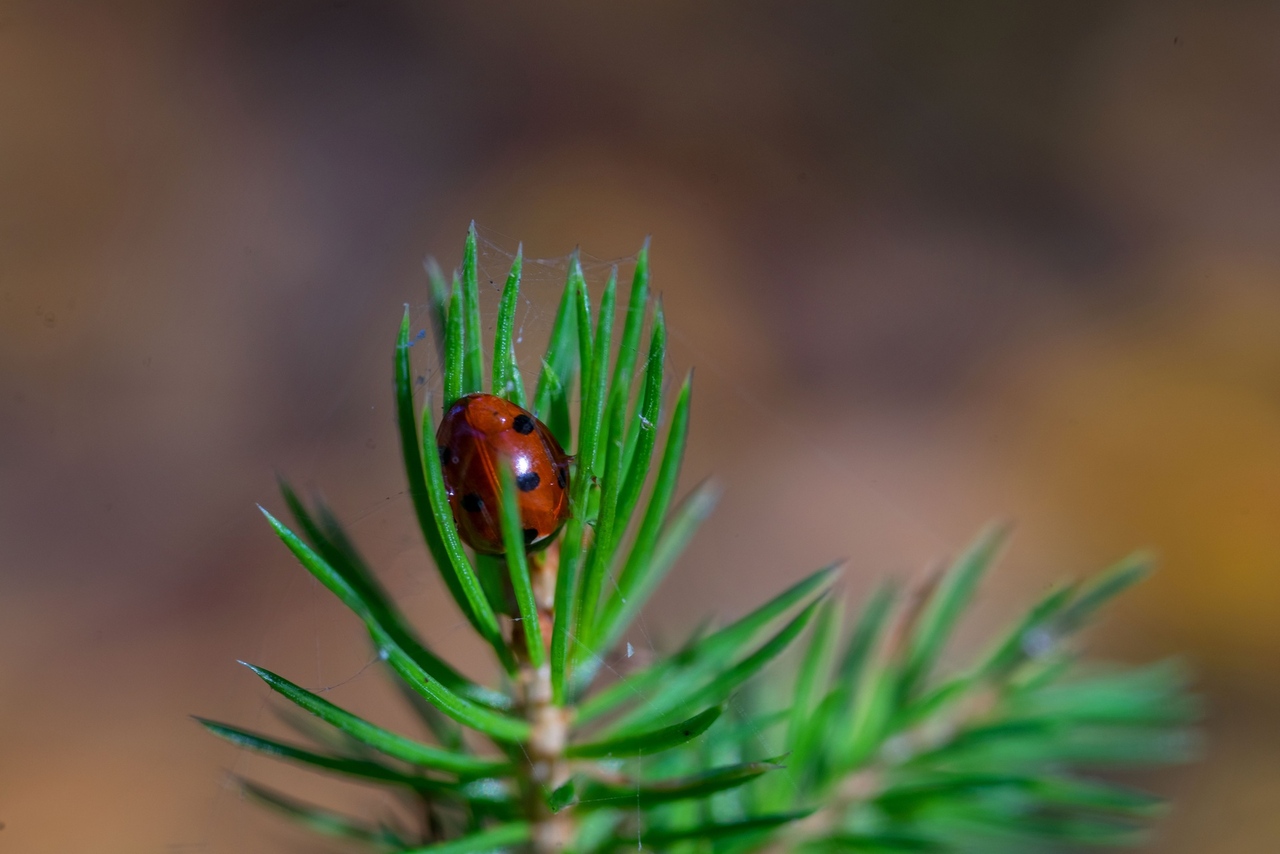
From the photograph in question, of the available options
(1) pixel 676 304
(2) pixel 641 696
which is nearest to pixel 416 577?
(1) pixel 676 304

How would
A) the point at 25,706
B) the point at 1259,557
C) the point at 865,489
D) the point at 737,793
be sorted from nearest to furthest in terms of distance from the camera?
the point at 737,793 → the point at 25,706 → the point at 1259,557 → the point at 865,489

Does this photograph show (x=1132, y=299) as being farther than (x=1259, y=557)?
Yes

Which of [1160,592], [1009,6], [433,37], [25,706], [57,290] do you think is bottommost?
[1160,592]

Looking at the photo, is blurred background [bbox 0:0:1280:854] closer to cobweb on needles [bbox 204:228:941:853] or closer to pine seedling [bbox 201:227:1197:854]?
cobweb on needles [bbox 204:228:941:853]

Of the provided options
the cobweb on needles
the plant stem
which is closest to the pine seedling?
the plant stem

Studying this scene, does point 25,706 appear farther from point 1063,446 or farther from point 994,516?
point 1063,446

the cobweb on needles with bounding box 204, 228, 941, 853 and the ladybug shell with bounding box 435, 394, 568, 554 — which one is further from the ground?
the cobweb on needles with bounding box 204, 228, 941, 853

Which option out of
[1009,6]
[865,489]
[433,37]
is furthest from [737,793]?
[1009,6]
